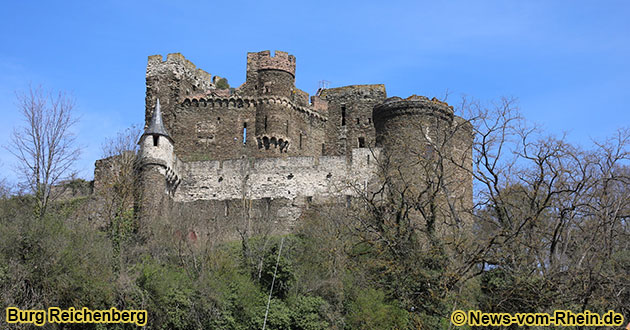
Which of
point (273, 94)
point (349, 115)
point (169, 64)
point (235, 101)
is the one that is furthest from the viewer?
point (349, 115)

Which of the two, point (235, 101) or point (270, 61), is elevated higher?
point (270, 61)

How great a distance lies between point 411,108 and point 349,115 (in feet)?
24.7

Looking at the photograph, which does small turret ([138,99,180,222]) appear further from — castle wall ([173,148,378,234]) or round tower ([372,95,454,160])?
round tower ([372,95,454,160])

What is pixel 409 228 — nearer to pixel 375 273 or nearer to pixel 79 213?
pixel 375 273

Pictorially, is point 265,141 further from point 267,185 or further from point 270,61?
point 270,61

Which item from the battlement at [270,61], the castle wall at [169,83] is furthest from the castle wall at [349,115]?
the castle wall at [169,83]

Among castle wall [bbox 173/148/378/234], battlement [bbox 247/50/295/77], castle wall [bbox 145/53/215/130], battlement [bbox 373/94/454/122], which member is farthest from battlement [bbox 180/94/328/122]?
battlement [bbox 373/94/454/122]

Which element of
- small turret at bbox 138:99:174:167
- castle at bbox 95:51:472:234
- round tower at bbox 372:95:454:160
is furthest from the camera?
round tower at bbox 372:95:454:160

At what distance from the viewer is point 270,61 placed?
40.7 meters

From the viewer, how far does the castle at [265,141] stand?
112ft

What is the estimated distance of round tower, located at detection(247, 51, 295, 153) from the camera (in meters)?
39.1

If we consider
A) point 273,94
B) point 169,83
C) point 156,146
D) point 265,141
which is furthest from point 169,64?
point 156,146

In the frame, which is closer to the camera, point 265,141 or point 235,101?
point 265,141

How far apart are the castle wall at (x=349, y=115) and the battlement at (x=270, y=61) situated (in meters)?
3.14
